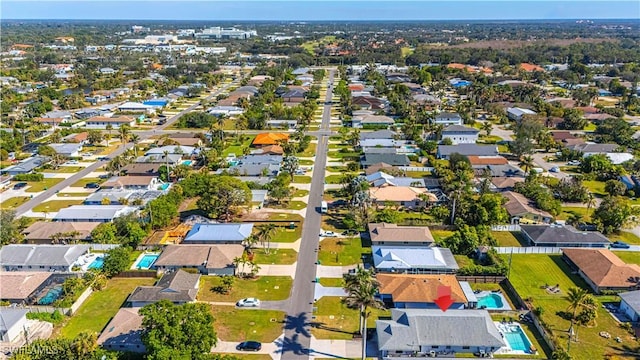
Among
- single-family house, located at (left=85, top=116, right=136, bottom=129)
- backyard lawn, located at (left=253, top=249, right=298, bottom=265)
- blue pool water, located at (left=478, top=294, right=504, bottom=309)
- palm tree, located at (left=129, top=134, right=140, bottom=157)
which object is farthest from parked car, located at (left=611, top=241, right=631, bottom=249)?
single-family house, located at (left=85, top=116, right=136, bottom=129)

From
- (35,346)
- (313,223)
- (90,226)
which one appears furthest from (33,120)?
(35,346)

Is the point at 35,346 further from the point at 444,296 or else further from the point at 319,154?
the point at 319,154

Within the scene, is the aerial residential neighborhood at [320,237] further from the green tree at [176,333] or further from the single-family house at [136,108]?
the single-family house at [136,108]

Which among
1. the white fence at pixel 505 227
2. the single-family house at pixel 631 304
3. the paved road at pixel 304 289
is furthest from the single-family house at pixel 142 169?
the single-family house at pixel 631 304

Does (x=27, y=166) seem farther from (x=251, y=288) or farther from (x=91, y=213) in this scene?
(x=251, y=288)

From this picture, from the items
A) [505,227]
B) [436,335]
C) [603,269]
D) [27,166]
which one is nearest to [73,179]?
[27,166]

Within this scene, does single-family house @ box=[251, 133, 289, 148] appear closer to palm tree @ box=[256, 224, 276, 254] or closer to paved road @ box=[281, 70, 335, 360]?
paved road @ box=[281, 70, 335, 360]

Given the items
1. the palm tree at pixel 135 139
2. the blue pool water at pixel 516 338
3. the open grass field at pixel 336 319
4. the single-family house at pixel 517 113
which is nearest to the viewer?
the blue pool water at pixel 516 338
